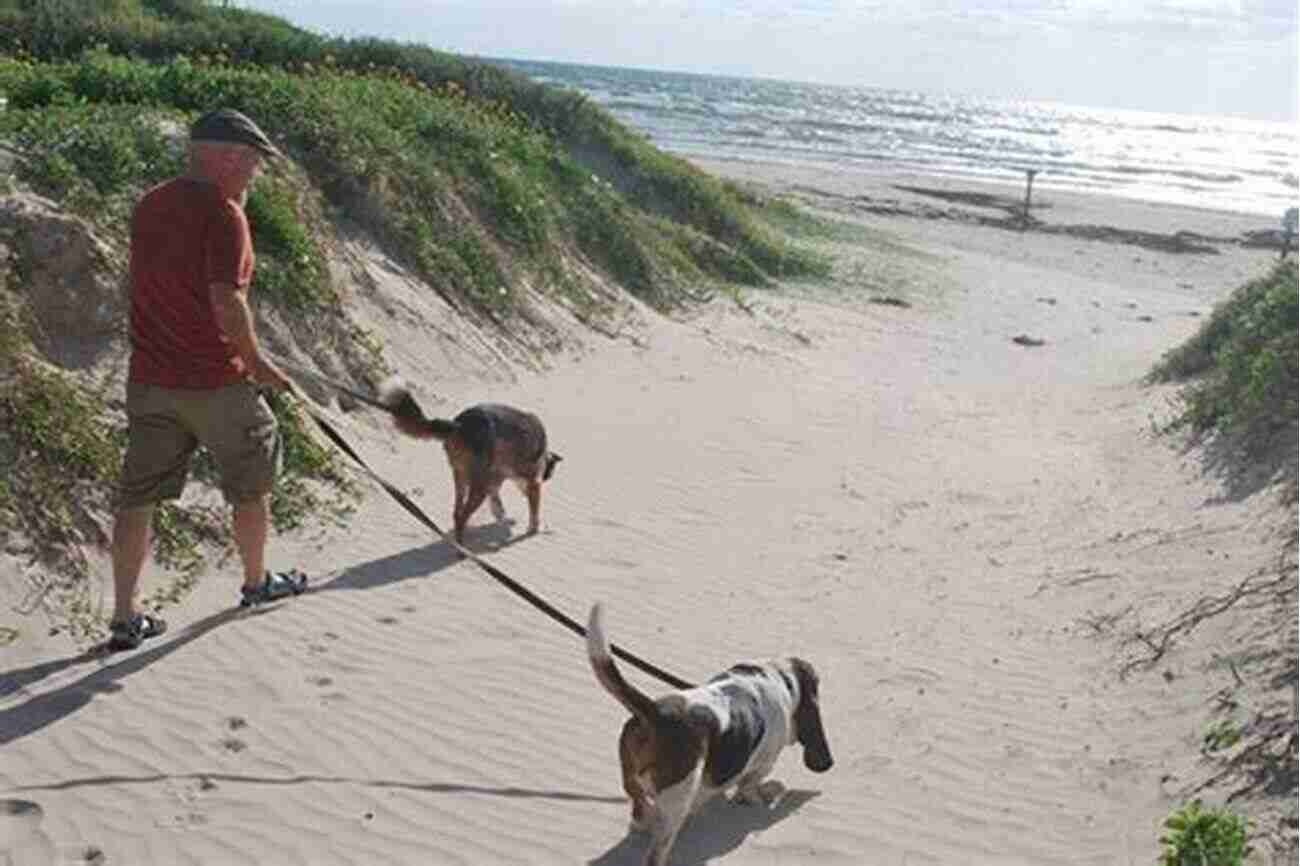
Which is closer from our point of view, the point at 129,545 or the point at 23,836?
the point at 23,836

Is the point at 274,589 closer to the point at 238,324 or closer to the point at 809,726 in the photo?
the point at 238,324

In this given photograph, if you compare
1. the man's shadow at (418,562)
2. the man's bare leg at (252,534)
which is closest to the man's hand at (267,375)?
the man's bare leg at (252,534)

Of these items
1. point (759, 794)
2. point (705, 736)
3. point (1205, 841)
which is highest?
Answer: point (705, 736)

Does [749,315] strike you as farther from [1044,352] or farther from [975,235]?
[975,235]

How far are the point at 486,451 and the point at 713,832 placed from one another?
3.52 metres

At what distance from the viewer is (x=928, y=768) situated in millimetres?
5906

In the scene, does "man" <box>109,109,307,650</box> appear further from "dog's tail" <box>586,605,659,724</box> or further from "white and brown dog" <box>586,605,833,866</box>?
"dog's tail" <box>586,605,659,724</box>

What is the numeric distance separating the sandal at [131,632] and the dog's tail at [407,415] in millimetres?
1620

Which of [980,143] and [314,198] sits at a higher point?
[980,143]

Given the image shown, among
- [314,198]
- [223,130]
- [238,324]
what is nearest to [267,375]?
[238,324]

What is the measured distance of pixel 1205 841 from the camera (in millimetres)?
4480

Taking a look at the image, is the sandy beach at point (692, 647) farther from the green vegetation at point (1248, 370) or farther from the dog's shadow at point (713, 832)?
the green vegetation at point (1248, 370)

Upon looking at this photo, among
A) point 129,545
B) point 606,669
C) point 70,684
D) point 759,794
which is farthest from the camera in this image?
point 129,545

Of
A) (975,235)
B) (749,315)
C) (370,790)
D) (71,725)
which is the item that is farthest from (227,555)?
(975,235)
